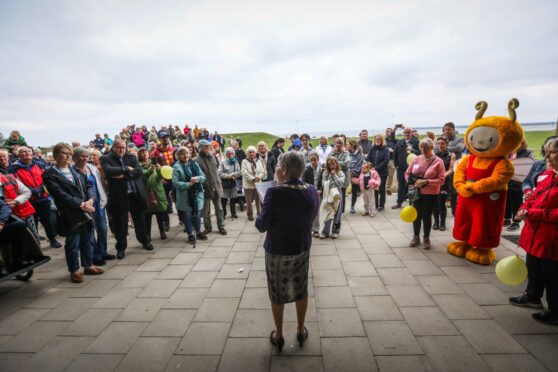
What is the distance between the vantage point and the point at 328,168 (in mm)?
5441

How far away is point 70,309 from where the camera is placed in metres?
3.42

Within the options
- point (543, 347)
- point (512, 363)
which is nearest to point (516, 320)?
point (543, 347)

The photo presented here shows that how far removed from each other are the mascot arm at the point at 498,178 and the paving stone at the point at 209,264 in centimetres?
409

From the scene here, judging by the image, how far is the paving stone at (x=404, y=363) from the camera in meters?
2.37

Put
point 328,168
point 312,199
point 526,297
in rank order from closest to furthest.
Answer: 1. point 312,199
2. point 526,297
3. point 328,168

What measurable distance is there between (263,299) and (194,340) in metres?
0.96

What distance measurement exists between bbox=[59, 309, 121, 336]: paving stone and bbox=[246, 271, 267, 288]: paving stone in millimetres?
1643

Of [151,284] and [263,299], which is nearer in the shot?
[263,299]

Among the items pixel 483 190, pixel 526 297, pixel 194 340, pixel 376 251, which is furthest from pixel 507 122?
pixel 194 340

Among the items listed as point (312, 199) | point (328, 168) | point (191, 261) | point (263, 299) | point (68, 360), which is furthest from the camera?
point (328, 168)

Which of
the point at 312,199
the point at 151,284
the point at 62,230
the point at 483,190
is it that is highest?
the point at 312,199

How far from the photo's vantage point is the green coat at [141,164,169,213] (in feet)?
18.1

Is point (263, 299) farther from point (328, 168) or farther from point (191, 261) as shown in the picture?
point (328, 168)

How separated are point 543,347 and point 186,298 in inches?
149
